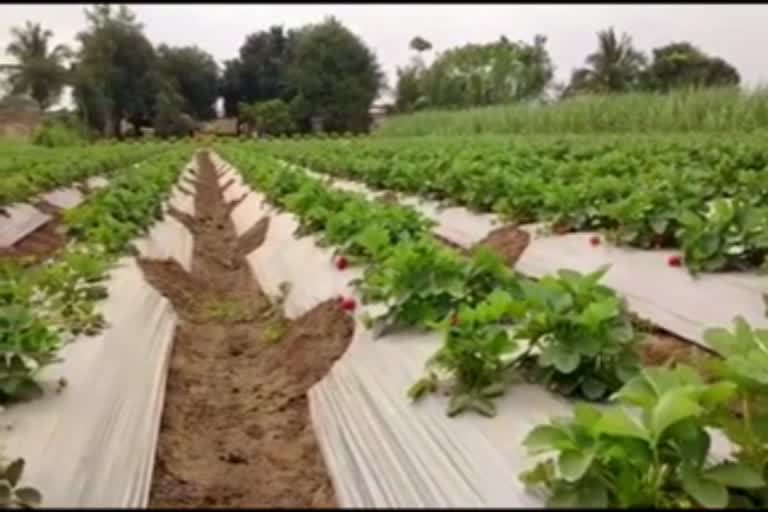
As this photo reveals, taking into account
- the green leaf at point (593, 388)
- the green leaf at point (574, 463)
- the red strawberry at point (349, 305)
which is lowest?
the red strawberry at point (349, 305)

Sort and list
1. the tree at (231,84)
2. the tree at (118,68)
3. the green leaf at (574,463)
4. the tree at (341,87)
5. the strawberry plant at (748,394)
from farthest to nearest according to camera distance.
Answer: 1. the tree at (341,87)
2. the tree at (231,84)
3. the tree at (118,68)
4. the strawberry plant at (748,394)
5. the green leaf at (574,463)

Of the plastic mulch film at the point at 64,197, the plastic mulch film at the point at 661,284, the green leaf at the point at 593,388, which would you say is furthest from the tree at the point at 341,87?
the green leaf at the point at 593,388

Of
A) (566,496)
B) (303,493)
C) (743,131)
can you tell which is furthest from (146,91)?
(743,131)

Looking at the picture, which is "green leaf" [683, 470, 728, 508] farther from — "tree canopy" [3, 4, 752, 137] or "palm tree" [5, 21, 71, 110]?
"palm tree" [5, 21, 71, 110]

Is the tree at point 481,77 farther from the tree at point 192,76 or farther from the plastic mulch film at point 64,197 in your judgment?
the tree at point 192,76

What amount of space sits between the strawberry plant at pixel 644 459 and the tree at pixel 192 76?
266 centimetres

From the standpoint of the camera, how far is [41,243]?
9.16 meters

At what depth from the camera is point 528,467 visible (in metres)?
2.39

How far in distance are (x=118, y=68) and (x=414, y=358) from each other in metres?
2.06

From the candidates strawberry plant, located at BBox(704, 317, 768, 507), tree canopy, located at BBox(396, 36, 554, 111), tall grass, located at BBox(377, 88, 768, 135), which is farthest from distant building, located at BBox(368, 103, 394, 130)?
strawberry plant, located at BBox(704, 317, 768, 507)

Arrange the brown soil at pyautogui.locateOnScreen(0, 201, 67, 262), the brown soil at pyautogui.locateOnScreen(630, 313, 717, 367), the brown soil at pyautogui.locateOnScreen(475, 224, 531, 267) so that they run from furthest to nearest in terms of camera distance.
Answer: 1. the brown soil at pyautogui.locateOnScreen(0, 201, 67, 262)
2. the brown soil at pyautogui.locateOnScreen(475, 224, 531, 267)
3. the brown soil at pyautogui.locateOnScreen(630, 313, 717, 367)

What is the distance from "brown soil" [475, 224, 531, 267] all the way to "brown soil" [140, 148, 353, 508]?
1.56 m

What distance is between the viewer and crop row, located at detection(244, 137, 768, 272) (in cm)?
464

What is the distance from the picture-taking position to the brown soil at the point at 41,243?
317 inches
